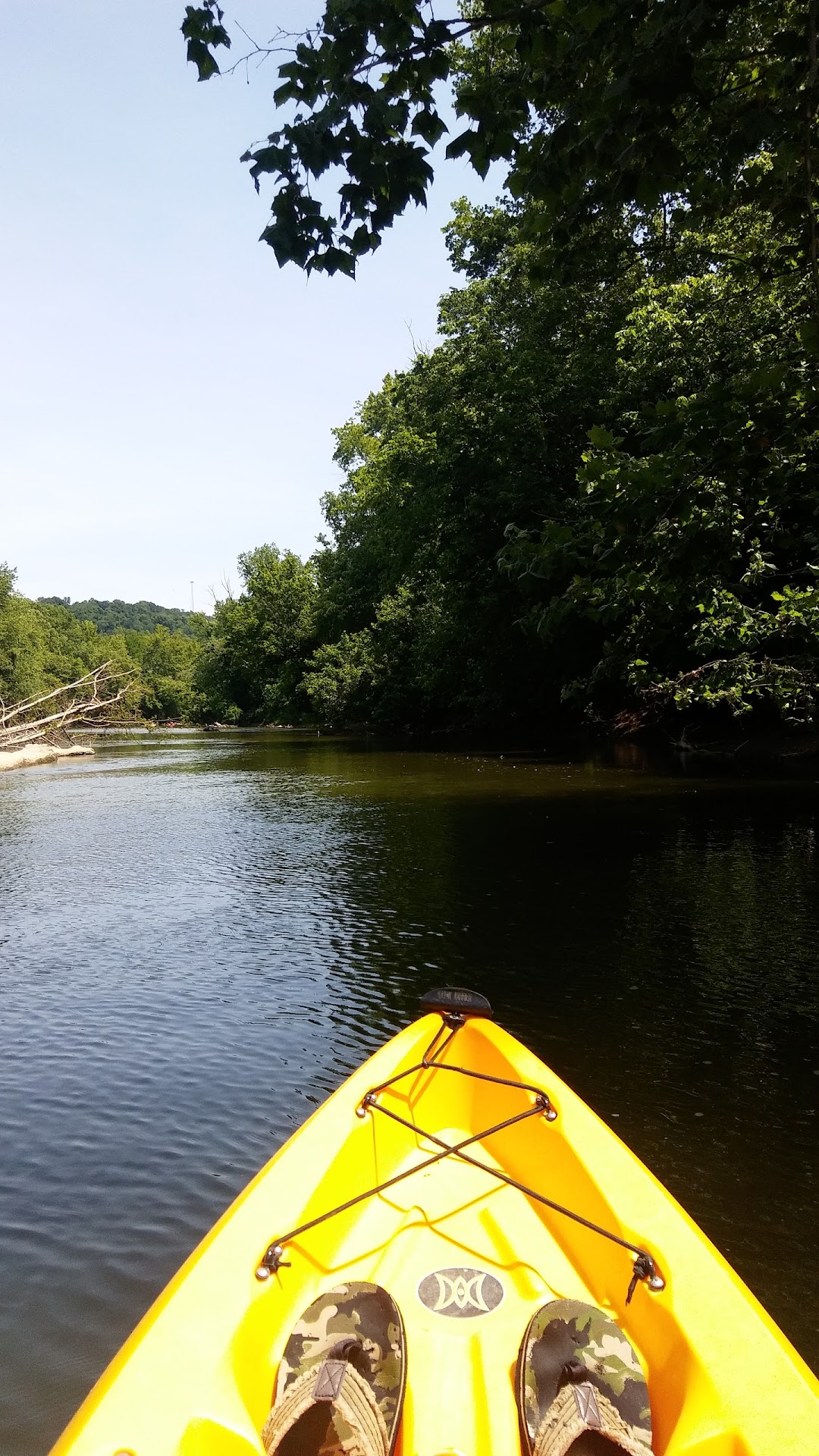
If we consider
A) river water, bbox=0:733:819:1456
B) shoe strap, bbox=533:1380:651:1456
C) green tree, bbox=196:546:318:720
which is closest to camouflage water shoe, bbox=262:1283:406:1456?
shoe strap, bbox=533:1380:651:1456

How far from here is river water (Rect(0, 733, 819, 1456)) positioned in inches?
166

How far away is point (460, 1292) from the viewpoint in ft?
Answer: 11.2

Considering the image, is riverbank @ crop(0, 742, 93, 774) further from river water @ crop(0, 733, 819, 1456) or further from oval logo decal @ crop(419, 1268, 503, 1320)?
oval logo decal @ crop(419, 1268, 503, 1320)

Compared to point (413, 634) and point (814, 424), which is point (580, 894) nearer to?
point (814, 424)

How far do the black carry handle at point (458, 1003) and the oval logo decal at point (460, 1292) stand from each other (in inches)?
53.8

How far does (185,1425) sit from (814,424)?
6686 mm

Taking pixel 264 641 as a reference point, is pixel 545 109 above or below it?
below

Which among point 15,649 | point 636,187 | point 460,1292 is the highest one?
point 15,649

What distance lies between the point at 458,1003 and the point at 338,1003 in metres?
3.21

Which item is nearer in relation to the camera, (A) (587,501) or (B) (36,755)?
(A) (587,501)

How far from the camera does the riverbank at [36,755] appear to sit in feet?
115

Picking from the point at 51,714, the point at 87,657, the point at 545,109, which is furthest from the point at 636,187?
the point at 87,657

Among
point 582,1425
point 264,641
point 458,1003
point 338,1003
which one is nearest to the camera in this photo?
point 582,1425

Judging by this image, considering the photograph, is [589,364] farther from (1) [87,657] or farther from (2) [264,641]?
(1) [87,657]
